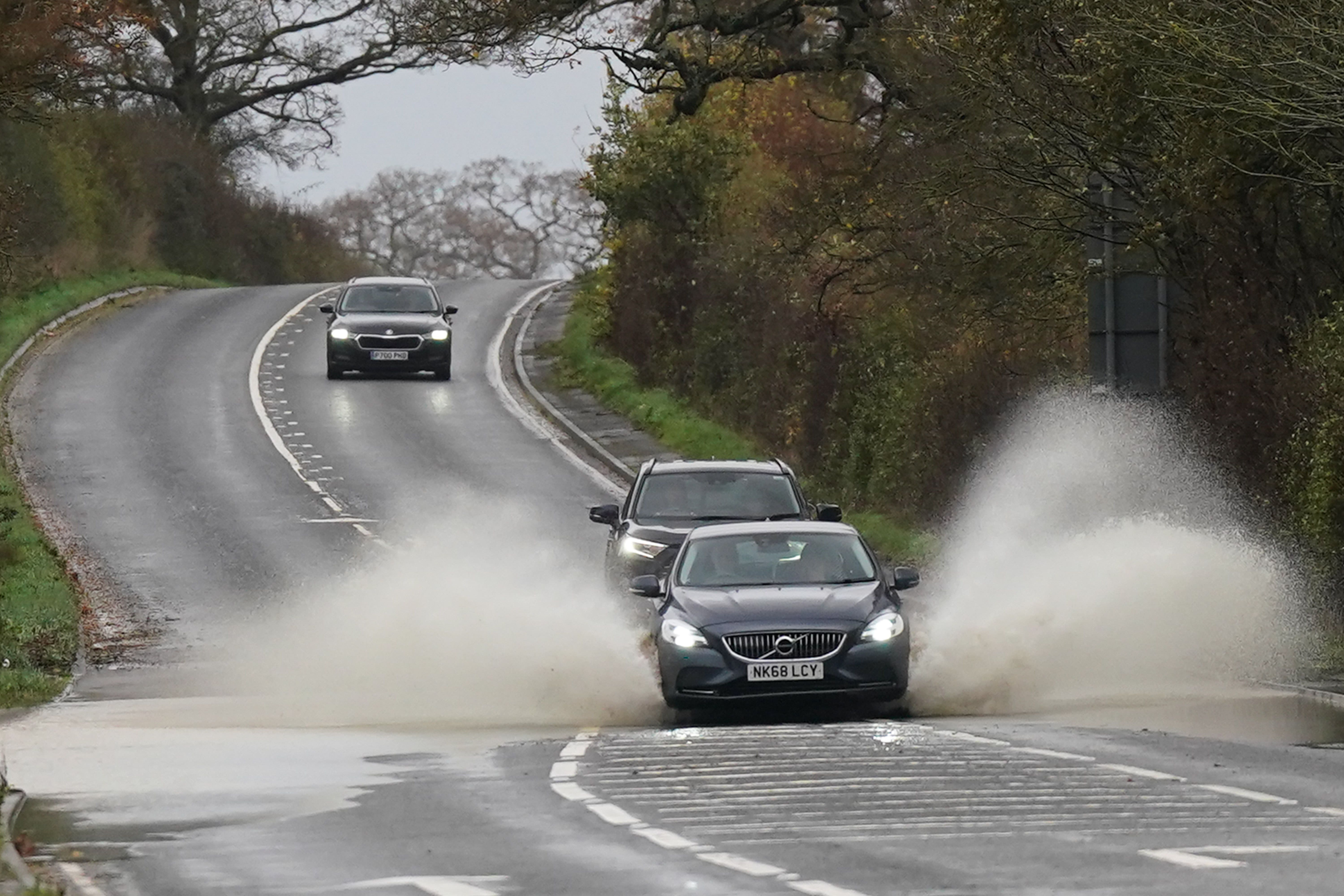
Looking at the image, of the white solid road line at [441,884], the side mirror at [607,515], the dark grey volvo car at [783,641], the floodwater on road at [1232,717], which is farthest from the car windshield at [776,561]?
the white solid road line at [441,884]

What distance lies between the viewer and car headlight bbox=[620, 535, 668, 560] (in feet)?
73.4

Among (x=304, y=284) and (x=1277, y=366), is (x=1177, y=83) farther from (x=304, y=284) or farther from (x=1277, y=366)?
(x=304, y=284)

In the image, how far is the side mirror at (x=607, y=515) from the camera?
23.3m

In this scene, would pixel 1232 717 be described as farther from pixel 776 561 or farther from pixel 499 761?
pixel 499 761

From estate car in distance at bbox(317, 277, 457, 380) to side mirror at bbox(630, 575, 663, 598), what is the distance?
31.1 metres

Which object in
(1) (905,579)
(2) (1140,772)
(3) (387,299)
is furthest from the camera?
(3) (387,299)

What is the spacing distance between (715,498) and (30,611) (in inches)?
310

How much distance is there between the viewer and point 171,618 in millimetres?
26938

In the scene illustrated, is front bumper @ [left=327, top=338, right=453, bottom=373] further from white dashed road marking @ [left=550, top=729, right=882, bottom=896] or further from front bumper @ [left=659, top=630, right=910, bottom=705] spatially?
white dashed road marking @ [left=550, top=729, right=882, bottom=896]

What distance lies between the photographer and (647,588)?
58.7 ft

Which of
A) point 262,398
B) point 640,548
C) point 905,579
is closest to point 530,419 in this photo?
point 262,398

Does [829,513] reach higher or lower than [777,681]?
higher

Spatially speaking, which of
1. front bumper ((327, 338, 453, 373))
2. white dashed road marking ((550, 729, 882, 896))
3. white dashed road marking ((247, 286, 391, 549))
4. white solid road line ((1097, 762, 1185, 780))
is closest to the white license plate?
white dashed road marking ((550, 729, 882, 896))

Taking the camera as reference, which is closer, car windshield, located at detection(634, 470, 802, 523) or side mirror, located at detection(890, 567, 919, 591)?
side mirror, located at detection(890, 567, 919, 591)
